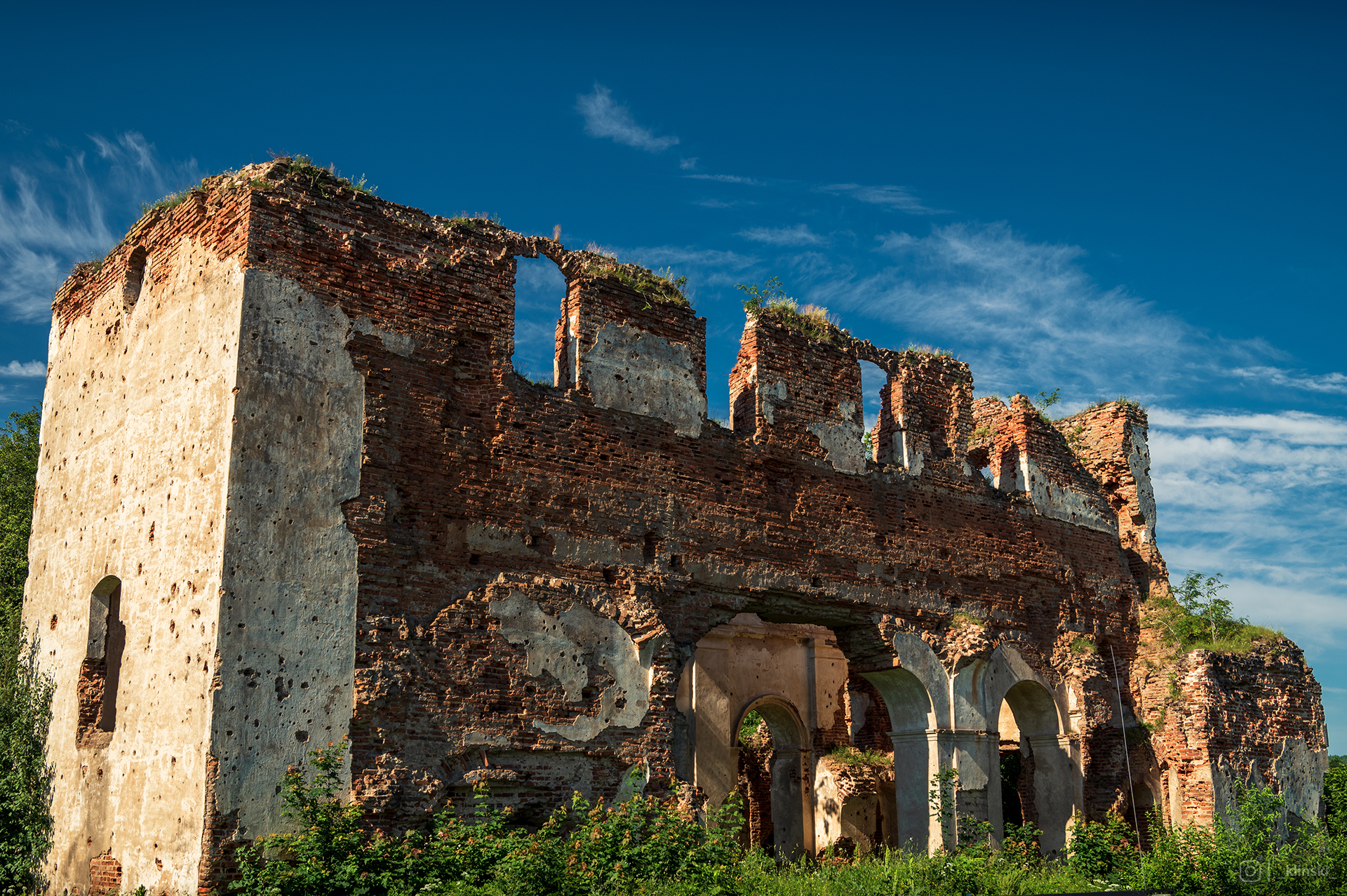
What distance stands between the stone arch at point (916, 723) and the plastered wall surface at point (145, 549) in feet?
21.9

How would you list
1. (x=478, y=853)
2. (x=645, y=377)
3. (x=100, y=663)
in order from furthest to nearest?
(x=645, y=377) → (x=100, y=663) → (x=478, y=853)

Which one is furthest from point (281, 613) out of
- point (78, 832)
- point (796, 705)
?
point (796, 705)

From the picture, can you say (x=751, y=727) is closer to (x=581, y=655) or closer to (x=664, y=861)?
A: (x=581, y=655)

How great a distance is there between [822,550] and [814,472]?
0.78m

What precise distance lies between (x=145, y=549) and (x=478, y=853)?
3371 mm

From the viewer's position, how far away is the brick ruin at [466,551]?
7.63m

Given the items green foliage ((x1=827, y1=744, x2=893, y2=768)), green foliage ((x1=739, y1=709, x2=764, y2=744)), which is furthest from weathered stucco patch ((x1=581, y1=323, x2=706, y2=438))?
green foliage ((x1=739, y1=709, x2=764, y2=744))

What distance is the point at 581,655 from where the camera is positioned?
8.80 meters

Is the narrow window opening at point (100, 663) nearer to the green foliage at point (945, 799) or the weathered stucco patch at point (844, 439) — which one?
the weathered stucco patch at point (844, 439)

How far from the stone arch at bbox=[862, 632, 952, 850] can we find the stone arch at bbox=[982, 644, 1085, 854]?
83cm

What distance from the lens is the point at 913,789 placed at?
11.4 meters

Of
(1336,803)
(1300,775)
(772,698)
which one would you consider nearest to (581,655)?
(772,698)

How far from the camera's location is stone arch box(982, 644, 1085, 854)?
1215 centimetres

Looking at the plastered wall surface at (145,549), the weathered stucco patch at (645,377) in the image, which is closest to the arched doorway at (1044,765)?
the weathered stucco patch at (645,377)
